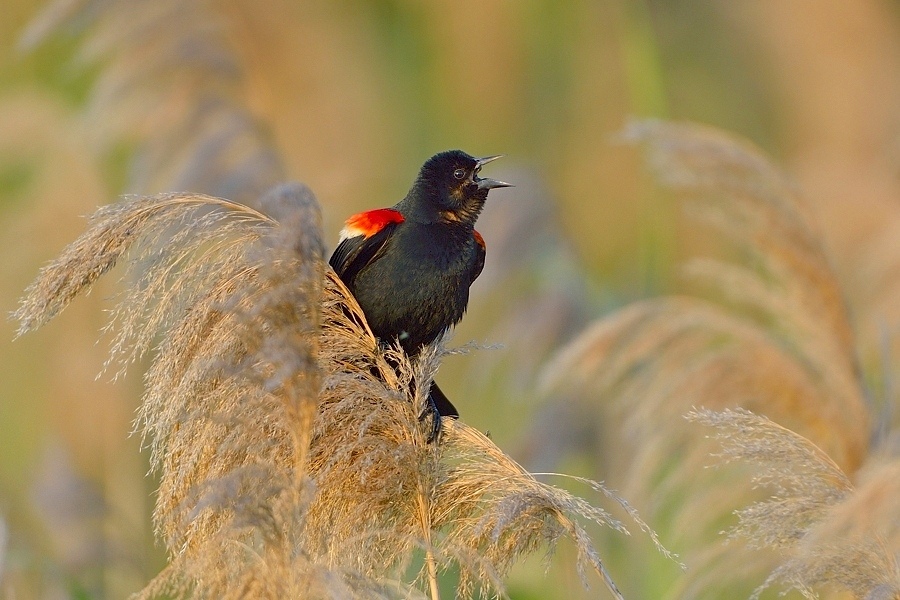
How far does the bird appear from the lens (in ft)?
8.85

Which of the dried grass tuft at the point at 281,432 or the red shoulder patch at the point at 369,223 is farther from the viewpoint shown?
the red shoulder patch at the point at 369,223

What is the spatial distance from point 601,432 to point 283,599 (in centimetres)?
299

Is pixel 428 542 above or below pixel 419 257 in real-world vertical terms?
below

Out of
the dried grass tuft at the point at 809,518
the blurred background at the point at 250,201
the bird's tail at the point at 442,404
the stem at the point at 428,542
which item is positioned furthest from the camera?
the blurred background at the point at 250,201

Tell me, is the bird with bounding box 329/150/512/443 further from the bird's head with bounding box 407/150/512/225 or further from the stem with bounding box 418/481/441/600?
the stem with bounding box 418/481/441/600

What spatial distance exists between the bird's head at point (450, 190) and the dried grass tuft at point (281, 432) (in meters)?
0.81

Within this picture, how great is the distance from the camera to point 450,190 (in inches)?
115

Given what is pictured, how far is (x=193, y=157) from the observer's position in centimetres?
387

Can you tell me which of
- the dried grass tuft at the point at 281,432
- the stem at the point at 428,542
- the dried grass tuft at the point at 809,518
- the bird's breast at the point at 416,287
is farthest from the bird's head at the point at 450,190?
the stem at the point at 428,542

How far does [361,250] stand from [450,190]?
1.05 feet

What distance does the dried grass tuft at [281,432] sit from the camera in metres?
1.62

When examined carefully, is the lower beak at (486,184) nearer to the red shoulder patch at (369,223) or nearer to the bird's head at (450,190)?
the bird's head at (450,190)

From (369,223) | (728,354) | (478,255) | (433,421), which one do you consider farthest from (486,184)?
(433,421)

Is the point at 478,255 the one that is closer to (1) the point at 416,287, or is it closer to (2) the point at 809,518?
(1) the point at 416,287
